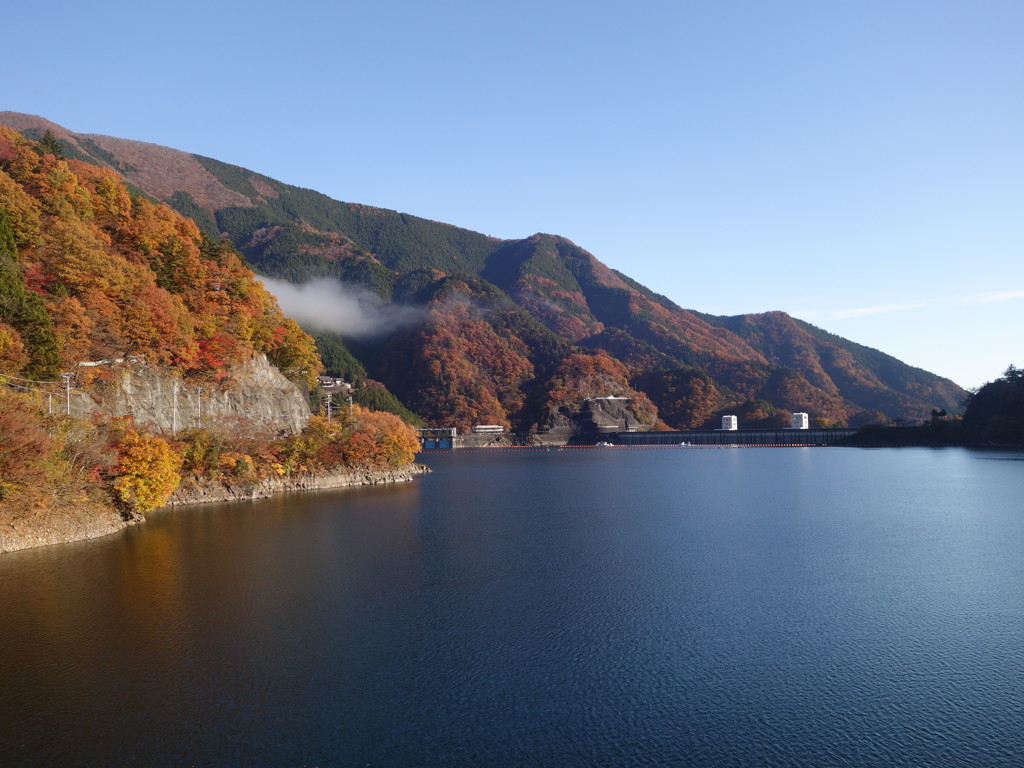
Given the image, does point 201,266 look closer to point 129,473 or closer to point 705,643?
point 129,473

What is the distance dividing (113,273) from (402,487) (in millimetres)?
28900

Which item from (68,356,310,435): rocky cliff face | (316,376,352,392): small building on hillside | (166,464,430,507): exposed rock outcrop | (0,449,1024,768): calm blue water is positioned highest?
(316,376,352,392): small building on hillside

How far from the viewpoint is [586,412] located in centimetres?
16462

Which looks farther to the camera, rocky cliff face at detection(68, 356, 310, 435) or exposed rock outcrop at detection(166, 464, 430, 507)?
exposed rock outcrop at detection(166, 464, 430, 507)

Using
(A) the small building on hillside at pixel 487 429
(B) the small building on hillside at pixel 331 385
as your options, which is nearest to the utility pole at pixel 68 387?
(B) the small building on hillside at pixel 331 385

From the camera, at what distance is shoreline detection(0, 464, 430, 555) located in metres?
27.8

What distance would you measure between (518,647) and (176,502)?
35.3 meters

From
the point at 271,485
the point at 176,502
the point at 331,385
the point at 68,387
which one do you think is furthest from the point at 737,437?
the point at 68,387

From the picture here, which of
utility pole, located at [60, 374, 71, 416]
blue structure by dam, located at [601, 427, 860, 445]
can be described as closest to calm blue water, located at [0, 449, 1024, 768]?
utility pole, located at [60, 374, 71, 416]

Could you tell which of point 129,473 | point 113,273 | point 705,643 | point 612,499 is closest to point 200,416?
point 113,273

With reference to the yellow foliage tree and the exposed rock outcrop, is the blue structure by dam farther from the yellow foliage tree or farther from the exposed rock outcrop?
the yellow foliage tree

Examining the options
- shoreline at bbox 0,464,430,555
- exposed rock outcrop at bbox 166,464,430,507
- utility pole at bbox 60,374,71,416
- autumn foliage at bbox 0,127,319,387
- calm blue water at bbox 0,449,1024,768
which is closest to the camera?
calm blue water at bbox 0,449,1024,768

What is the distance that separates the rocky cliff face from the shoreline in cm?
479

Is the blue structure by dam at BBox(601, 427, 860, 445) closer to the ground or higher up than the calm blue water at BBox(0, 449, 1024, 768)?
higher up
